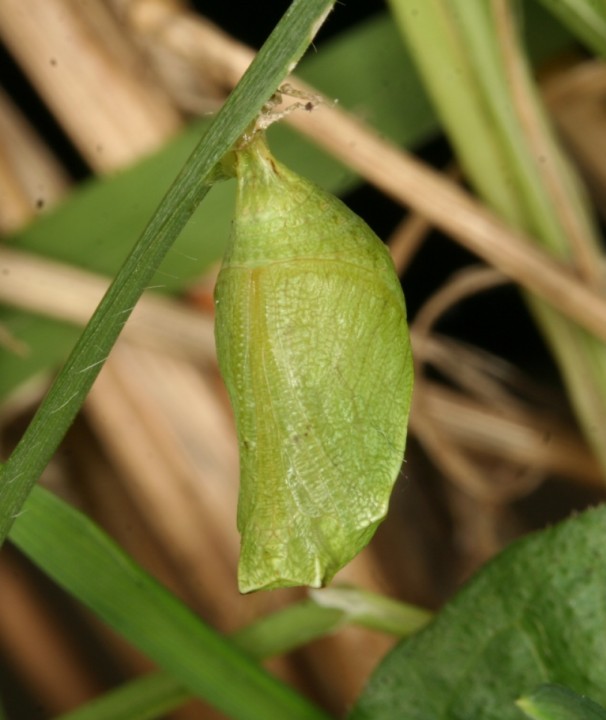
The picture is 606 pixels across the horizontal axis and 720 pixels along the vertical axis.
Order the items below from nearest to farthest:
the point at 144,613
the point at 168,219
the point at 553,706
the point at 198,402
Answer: the point at 168,219 < the point at 553,706 < the point at 144,613 < the point at 198,402

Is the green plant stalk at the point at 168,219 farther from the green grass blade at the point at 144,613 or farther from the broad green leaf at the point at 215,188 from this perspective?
the broad green leaf at the point at 215,188

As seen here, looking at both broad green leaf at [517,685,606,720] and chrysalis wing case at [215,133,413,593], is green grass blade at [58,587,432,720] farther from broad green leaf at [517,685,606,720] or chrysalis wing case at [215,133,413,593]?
broad green leaf at [517,685,606,720]

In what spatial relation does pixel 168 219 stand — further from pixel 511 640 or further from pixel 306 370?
pixel 511 640

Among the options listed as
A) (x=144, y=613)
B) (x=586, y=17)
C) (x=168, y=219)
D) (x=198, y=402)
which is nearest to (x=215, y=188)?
(x=198, y=402)

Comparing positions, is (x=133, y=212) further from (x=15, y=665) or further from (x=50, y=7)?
(x=15, y=665)

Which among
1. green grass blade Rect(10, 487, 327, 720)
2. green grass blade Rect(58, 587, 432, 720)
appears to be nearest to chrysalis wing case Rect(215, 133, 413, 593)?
green grass blade Rect(10, 487, 327, 720)

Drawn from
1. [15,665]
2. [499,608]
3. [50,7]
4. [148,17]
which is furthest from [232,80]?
[15,665]
